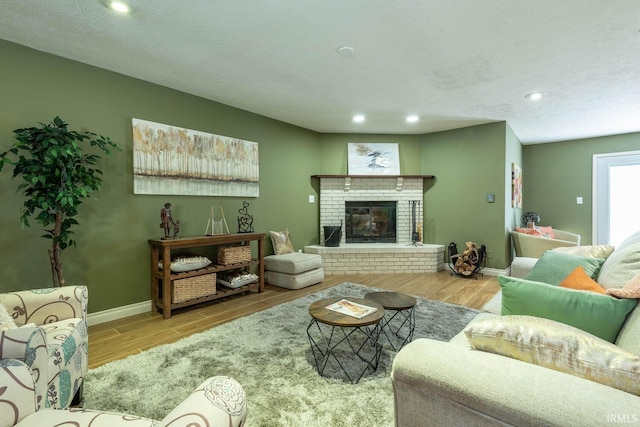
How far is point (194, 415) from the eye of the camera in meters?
0.69

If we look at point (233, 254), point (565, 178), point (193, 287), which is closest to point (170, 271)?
point (193, 287)

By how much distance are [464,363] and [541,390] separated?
0.19 meters

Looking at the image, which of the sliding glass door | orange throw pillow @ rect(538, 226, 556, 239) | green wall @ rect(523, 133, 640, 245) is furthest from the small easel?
the sliding glass door

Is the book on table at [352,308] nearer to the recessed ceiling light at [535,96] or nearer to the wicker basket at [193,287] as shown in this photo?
the wicker basket at [193,287]

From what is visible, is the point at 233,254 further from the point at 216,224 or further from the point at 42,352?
the point at 42,352

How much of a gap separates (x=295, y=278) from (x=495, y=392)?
3.18 m

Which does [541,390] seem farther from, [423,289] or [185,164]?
[185,164]

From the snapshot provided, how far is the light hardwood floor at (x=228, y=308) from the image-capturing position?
234 cm

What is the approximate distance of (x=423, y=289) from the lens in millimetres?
3842

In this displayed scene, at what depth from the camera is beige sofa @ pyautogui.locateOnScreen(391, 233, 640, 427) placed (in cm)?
69

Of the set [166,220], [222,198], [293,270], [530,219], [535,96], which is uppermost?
[535,96]

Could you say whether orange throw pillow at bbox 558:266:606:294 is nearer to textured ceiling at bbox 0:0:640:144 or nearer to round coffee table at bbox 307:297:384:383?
round coffee table at bbox 307:297:384:383

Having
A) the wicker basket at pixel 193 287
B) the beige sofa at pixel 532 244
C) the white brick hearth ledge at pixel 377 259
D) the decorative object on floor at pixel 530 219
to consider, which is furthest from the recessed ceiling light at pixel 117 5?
the decorative object on floor at pixel 530 219

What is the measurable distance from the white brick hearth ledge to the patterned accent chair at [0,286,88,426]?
11.2ft
